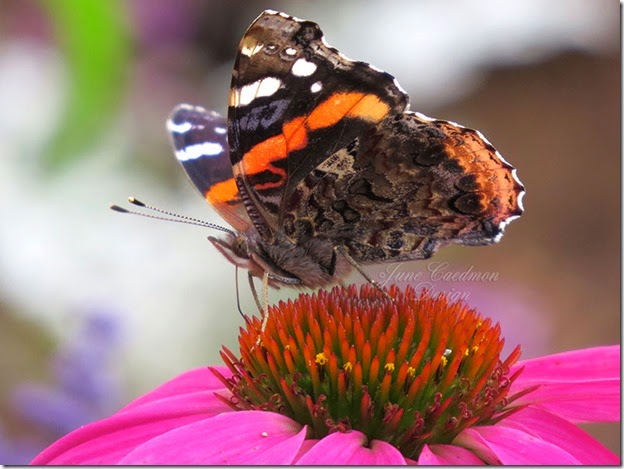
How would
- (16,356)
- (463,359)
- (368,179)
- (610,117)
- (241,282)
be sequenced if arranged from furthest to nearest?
(610,117) < (241,282) < (16,356) < (368,179) < (463,359)

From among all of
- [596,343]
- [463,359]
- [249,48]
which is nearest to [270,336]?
[463,359]

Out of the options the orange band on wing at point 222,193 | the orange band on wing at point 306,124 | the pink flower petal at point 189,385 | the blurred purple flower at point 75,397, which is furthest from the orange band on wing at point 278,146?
the blurred purple flower at point 75,397

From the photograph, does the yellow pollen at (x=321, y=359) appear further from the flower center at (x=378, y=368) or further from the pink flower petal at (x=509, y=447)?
the pink flower petal at (x=509, y=447)

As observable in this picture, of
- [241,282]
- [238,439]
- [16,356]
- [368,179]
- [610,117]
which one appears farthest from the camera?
[610,117]

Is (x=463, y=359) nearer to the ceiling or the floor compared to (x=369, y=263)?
nearer to the floor

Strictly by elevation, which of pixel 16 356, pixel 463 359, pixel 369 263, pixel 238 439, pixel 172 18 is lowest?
pixel 238 439

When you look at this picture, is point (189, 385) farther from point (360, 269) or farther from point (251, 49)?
point (251, 49)

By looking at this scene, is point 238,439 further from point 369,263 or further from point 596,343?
point 596,343
